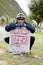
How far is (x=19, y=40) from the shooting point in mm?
11086

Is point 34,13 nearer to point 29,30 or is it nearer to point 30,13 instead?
point 30,13

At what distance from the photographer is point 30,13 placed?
140ft

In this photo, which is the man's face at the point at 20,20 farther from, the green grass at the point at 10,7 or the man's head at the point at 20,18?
the green grass at the point at 10,7

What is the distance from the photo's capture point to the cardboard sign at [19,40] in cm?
1101

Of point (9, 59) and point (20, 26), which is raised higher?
point (20, 26)

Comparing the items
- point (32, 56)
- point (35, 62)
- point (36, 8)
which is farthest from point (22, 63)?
point (36, 8)

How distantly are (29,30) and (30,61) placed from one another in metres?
1.53

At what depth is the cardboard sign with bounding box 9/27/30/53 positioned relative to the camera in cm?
1101

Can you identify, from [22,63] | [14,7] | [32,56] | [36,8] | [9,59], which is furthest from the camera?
[14,7]

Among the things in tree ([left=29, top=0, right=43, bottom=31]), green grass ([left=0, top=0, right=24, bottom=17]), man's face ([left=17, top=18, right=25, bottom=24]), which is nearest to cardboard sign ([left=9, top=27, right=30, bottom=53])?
man's face ([left=17, top=18, right=25, bottom=24])

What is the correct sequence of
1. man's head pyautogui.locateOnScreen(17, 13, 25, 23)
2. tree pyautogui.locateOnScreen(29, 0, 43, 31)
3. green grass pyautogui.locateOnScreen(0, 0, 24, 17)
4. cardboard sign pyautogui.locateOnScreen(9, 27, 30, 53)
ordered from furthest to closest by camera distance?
green grass pyautogui.locateOnScreen(0, 0, 24, 17), tree pyautogui.locateOnScreen(29, 0, 43, 31), cardboard sign pyautogui.locateOnScreen(9, 27, 30, 53), man's head pyautogui.locateOnScreen(17, 13, 25, 23)

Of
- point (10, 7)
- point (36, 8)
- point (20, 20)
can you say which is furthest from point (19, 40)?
point (10, 7)

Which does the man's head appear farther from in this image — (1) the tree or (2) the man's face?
(1) the tree

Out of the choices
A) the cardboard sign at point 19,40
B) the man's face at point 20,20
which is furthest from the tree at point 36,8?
the man's face at point 20,20
